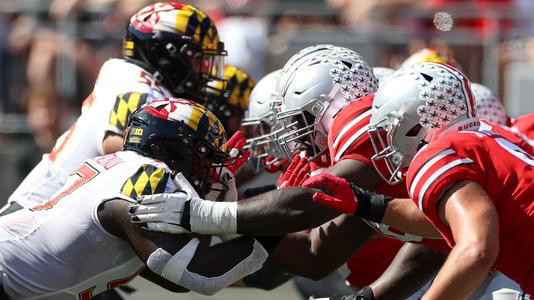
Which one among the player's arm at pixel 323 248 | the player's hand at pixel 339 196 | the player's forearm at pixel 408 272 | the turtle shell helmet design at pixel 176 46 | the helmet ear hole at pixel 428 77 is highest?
the helmet ear hole at pixel 428 77

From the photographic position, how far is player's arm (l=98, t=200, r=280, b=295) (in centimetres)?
446

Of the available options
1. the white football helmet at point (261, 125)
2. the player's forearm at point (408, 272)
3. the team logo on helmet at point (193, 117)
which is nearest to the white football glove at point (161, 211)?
the team logo on helmet at point (193, 117)

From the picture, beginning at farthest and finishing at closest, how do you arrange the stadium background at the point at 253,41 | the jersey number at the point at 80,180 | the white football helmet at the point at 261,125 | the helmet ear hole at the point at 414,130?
the stadium background at the point at 253,41, the white football helmet at the point at 261,125, the jersey number at the point at 80,180, the helmet ear hole at the point at 414,130

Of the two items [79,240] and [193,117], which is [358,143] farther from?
[79,240]

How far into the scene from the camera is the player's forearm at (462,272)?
145 inches

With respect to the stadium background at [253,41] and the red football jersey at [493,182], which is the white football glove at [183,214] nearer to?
the red football jersey at [493,182]

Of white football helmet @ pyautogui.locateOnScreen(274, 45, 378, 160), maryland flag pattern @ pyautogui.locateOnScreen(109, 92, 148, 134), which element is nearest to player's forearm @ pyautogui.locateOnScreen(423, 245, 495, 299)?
white football helmet @ pyautogui.locateOnScreen(274, 45, 378, 160)

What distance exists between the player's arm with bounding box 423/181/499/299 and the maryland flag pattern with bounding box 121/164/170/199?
4.05 feet

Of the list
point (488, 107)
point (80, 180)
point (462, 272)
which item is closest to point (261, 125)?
point (488, 107)

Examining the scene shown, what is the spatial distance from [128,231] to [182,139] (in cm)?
45

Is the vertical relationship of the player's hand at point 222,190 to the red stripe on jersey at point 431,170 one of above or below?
below

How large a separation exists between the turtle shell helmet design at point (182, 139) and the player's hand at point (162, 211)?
244mm

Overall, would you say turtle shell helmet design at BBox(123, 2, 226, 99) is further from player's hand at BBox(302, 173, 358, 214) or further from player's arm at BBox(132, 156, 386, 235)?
player's hand at BBox(302, 173, 358, 214)

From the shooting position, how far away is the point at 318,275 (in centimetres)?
495
